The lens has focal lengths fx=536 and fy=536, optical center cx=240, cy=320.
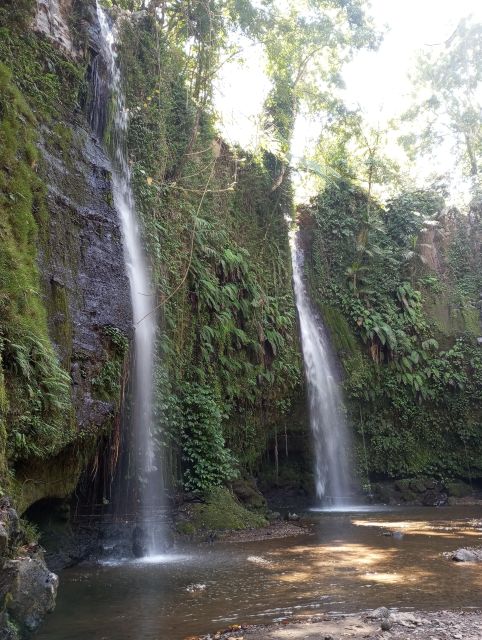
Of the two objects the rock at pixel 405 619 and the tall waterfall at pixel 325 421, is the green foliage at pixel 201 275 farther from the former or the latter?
the rock at pixel 405 619

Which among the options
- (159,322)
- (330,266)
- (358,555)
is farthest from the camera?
(330,266)

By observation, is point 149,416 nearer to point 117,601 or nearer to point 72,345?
point 72,345

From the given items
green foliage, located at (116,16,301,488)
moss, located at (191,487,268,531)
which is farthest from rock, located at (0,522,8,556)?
moss, located at (191,487,268,531)

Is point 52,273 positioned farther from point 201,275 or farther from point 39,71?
point 201,275

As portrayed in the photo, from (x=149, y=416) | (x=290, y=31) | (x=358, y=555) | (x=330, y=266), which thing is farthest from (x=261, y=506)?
(x=290, y=31)

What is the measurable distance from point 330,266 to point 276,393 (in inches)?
250

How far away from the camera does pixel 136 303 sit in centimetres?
980

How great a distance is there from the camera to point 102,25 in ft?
37.9

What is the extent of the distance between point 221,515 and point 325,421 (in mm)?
6212

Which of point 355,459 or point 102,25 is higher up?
point 102,25

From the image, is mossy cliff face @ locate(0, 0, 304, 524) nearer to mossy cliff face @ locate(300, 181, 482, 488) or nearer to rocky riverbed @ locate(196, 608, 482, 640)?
rocky riverbed @ locate(196, 608, 482, 640)

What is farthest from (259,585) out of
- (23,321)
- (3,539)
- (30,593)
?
(23,321)

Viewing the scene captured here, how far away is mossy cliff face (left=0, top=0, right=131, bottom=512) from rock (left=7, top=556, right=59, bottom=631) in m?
0.85

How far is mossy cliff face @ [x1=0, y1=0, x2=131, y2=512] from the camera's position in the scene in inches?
222
